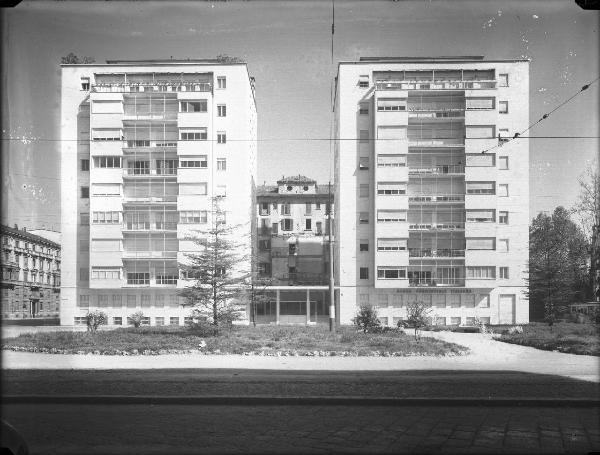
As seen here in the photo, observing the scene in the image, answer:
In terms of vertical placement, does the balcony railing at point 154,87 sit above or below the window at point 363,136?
above

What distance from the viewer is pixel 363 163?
52.2ft

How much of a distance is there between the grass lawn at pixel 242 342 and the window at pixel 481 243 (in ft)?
8.79

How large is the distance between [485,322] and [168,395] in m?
11.3

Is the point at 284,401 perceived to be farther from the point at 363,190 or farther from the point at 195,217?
the point at 363,190

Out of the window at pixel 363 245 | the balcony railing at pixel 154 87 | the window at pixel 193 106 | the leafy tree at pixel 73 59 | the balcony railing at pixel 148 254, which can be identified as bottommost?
the balcony railing at pixel 148 254

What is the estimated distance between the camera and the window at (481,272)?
46.0 feet

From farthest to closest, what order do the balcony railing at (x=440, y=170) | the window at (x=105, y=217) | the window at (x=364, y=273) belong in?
the window at (x=364, y=273), the window at (x=105, y=217), the balcony railing at (x=440, y=170)

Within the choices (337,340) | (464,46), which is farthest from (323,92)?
(337,340)

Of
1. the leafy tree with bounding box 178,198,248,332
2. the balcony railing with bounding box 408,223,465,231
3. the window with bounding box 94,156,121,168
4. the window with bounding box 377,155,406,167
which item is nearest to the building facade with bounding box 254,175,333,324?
the leafy tree with bounding box 178,198,248,332

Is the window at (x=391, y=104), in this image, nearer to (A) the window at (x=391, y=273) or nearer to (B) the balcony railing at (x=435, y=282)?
(A) the window at (x=391, y=273)

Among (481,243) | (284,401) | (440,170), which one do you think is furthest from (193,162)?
(284,401)

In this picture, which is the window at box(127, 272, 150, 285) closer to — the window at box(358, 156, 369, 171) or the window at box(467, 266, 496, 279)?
the window at box(358, 156, 369, 171)

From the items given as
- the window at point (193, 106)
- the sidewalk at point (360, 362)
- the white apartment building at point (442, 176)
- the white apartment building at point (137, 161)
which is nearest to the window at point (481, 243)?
the white apartment building at point (442, 176)

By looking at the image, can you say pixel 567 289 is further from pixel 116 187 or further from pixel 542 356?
pixel 116 187
